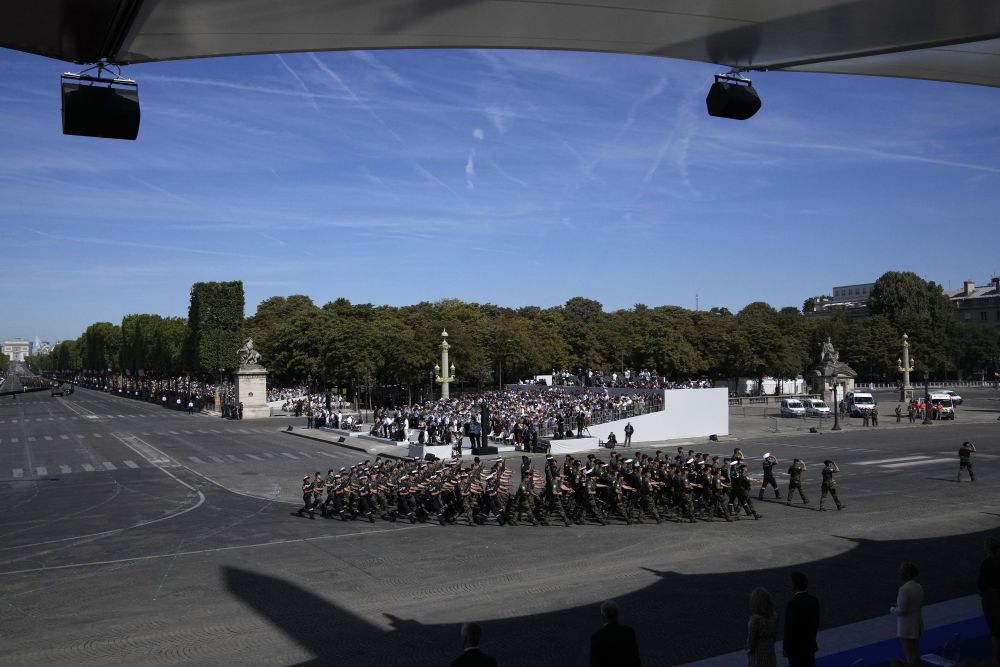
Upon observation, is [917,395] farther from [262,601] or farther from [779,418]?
[262,601]

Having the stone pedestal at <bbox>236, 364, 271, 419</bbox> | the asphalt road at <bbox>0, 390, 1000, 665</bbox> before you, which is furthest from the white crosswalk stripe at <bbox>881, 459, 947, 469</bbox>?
the stone pedestal at <bbox>236, 364, 271, 419</bbox>

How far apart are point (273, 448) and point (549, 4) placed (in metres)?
34.6

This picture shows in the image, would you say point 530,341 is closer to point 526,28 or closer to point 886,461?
point 886,461

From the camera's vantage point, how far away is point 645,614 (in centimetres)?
1077

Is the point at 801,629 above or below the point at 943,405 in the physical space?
above

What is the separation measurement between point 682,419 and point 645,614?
106 feet

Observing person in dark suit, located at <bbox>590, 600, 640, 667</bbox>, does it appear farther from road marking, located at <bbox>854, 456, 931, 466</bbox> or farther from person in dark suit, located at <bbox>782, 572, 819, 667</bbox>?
road marking, located at <bbox>854, 456, 931, 466</bbox>

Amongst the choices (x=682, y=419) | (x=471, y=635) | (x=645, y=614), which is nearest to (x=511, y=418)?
(x=682, y=419)

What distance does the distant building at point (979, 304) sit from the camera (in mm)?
130000

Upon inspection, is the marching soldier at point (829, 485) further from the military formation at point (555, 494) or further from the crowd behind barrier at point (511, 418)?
the crowd behind barrier at point (511, 418)

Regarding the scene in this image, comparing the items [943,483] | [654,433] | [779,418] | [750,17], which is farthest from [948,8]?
[779,418]

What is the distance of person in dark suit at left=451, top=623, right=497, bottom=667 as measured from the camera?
5.27 meters

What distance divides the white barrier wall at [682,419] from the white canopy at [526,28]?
32.6 m

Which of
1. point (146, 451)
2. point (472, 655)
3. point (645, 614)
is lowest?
point (146, 451)
